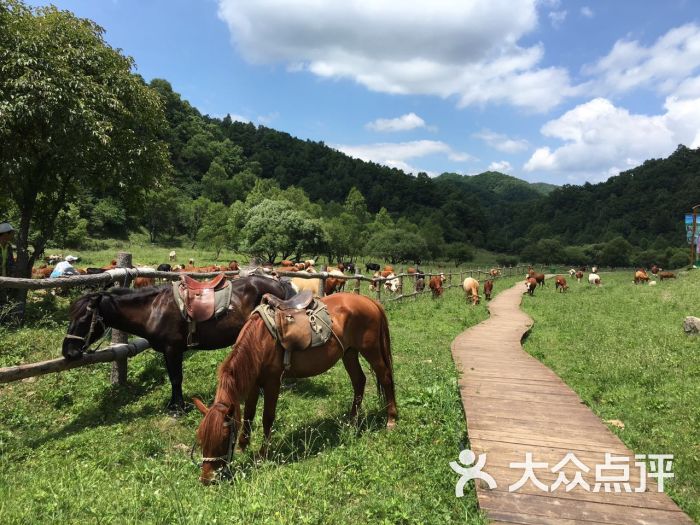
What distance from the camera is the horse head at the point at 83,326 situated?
187 inches

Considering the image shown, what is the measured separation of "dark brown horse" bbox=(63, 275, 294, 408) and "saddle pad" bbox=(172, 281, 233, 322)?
0.10m

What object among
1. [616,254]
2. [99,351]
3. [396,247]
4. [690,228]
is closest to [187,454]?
[99,351]

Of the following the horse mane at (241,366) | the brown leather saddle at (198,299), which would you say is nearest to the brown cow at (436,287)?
the brown leather saddle at (198,299)

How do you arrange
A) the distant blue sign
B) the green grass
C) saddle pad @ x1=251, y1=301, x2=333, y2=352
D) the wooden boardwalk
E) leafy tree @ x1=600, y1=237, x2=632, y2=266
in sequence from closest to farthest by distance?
1. the wooden boardwalk
2. saddle pad @ x1=251, y1=301, x2=333, y2=352
3. the green grass
4. the distant blue sign
5. leafy tree @ x1=600, y1=237, x2=632, y2=266

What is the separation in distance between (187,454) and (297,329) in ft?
5.37

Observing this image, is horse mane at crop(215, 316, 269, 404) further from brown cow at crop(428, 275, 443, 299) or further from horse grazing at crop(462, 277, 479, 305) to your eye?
horse grazing at crop(462, 277, 479, 305)

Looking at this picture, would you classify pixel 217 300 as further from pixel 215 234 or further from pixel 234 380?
pixel 215 234

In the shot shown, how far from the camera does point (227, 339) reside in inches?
225

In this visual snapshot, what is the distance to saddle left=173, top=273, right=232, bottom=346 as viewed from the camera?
5.31 m

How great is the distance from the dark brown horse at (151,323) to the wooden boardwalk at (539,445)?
3.41 m

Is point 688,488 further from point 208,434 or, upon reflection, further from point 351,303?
point 208,434

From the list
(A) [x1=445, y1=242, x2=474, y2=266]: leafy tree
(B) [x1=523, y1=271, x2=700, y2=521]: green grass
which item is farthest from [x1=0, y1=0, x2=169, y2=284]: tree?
(A) [x1=445, y1=242, x2=474, y2=266]: leafy tree

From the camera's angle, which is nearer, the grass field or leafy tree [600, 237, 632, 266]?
the grass field

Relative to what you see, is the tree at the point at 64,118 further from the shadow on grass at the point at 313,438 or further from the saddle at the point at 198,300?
the shadow on grass at the point at 313,438
